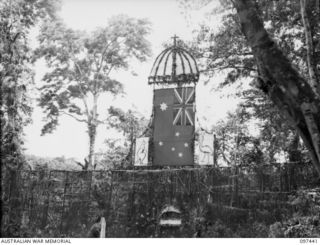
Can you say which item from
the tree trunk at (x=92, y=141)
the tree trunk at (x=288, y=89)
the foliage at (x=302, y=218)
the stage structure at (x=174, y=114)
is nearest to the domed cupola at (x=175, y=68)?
the stage structure at (x=174, y=114)

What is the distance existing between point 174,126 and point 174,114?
369 mm

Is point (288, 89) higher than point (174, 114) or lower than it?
lower

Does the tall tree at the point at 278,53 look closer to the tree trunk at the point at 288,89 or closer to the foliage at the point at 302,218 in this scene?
the tree trunk at the point at 288,89

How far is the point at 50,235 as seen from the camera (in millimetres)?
9875

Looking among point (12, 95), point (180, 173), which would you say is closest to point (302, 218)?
point (180, 173)

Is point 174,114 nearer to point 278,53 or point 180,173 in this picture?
point 180,173

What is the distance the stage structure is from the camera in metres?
9.73

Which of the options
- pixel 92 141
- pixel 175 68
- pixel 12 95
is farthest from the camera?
pixel 92 141

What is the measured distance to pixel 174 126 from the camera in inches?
392

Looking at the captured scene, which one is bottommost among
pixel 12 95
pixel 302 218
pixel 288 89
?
pixel 302 218

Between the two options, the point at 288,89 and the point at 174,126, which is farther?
the point at 174,126

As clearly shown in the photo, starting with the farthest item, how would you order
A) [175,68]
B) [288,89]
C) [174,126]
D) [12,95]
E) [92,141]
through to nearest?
[92,141] → [12,95] → [175,68] → [174,126] → [288,89]

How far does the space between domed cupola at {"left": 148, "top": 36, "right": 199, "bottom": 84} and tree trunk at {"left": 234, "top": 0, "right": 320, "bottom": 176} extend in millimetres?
8020

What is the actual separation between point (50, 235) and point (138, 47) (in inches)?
430
